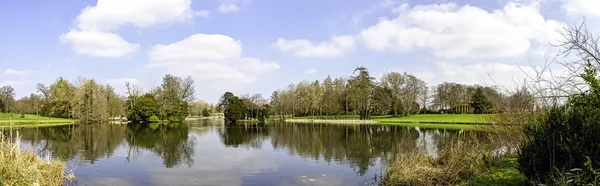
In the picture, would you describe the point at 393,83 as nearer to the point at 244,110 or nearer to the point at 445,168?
the point at 244,110

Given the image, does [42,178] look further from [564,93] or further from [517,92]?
[517,92]

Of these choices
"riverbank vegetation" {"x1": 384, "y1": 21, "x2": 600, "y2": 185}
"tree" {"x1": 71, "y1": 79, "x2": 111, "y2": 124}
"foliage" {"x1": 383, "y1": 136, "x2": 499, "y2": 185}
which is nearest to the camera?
"riverbank vegetation" {"x1": 384, "y1": 21, "x2": 600, "y2": 185}

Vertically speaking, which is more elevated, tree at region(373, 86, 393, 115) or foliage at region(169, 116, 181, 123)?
tree at region(373, 86, 393, 115)

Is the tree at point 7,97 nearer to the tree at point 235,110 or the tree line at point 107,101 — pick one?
the tree line at point 107,101

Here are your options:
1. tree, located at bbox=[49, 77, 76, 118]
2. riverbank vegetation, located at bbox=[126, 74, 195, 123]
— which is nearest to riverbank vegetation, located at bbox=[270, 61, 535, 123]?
riverbank vegetation, located at bbox=[126, 74, 195, 123]

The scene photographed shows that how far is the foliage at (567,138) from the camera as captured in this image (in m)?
7.00

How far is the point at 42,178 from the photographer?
10.2 metres

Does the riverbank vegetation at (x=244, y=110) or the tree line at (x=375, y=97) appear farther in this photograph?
the riverbank vegetation at (x=244, y=110)

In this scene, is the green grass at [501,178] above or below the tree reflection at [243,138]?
above

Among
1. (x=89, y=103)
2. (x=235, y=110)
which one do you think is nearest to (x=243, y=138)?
(x=89, y=103)

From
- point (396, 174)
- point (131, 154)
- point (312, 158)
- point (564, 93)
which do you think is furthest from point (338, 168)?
point (131, 154)

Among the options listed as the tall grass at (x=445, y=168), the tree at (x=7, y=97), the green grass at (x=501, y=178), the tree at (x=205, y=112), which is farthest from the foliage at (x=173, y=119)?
the green grass at (x=501, y=178)

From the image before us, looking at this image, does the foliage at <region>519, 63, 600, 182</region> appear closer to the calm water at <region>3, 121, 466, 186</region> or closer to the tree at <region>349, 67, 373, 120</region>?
the calm water at <region>3, 121, 466, 186</region>

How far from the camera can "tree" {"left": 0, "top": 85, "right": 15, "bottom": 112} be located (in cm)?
7725
